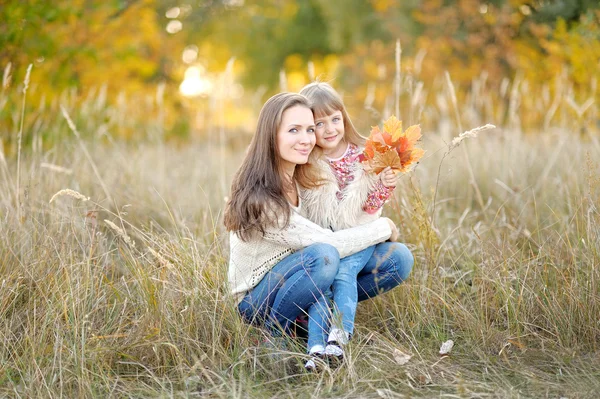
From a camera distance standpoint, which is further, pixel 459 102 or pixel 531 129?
pixel 459 102

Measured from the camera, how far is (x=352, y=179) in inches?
113

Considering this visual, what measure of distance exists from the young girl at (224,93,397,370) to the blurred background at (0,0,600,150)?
0.63m

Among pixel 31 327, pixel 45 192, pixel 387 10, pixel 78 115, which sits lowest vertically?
pixel 31 327

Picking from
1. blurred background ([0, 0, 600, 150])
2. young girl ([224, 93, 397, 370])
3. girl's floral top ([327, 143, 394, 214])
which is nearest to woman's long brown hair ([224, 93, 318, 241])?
young girl ([224, 93, 397, 370])

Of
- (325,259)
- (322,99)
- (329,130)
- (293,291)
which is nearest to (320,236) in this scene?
(325,259)

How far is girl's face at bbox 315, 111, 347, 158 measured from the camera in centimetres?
287

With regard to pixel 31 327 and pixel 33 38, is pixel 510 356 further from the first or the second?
pixel 33 38

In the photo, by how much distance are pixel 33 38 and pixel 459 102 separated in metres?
6.19

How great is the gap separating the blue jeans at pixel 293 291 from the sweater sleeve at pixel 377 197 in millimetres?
317

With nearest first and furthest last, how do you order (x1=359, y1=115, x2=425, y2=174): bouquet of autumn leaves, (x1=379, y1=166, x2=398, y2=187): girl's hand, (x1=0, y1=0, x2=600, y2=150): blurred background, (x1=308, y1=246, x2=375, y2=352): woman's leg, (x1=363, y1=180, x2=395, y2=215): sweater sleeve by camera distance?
(x1=308, y1=246, x2=375, y2=352): woman's leg < (x1=359, y1=115, x2=425, y2=174): bouquet of autumn leaves < (x1=379, y1=166, x2=398, y2=187): girl's hand < (x1=363, y1=180, x2=395, y2=215): sweater sleeve < (x1=0, y1=0, x2=600, y2=150): blurred background

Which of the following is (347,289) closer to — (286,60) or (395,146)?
(395,146)

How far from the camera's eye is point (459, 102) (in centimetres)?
956

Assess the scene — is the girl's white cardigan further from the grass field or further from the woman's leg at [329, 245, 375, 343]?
the grass field

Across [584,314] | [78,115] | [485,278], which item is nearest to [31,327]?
[485,278]
